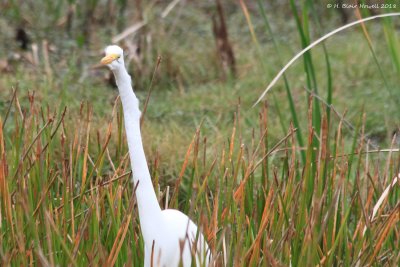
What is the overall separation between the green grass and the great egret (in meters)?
0.04

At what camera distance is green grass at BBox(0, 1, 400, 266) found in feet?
6.98

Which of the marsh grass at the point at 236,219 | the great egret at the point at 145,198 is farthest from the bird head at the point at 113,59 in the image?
the marsh grass at the point at 236,219

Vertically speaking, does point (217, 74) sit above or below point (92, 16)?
below

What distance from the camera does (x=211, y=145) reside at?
3.60 metres

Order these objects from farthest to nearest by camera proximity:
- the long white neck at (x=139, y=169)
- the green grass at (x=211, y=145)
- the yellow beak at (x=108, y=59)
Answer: the green grass at (x=211, y=145)
the long white neck at (x=139, y=169)
the yellow beak at (x=108, y=59)

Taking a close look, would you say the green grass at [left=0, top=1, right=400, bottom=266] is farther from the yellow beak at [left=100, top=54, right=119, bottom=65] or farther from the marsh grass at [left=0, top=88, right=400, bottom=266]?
the yellow beak at [left=100, top=54, right=119, bottom=65]

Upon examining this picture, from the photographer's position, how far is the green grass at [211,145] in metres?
2.13

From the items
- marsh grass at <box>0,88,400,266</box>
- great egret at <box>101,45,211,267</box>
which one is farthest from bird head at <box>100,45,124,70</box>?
marsh grass at <box>0,88,400,266</box>

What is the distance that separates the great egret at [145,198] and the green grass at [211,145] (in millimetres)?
42

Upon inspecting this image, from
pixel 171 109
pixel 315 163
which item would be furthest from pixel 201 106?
pixel 315 163

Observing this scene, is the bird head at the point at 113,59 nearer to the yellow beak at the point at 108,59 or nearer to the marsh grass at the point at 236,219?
the yellow beak at the point at 108,59

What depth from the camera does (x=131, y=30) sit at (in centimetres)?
463

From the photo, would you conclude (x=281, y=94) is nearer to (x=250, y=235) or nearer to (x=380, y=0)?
(x=380, y=0)

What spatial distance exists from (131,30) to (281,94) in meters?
0.77
